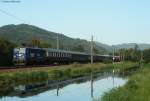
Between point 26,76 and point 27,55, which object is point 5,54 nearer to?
point 27,55

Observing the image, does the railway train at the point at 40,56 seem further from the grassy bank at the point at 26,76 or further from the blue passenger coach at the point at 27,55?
the grassy bank at the point at 26,76

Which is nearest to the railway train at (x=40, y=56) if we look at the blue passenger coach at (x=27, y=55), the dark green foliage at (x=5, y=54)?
the blue passenger coach at (x=27, y=55)

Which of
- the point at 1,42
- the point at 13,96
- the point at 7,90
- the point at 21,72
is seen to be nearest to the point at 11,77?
the point at 21,72

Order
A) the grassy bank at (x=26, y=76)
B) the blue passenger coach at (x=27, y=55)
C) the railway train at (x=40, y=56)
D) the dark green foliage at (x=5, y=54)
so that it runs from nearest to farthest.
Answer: the grassy bank at (x=26, y=76) → the blue passenger coach at (x=27, y=55) → the railway train at (x=40, y=56) → the dark green foliage at (x=5, y=54)

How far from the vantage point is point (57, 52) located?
222ft

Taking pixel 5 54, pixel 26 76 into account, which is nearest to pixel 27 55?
pixel 5 54

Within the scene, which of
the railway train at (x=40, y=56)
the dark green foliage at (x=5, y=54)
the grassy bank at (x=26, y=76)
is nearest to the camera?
the grassy bank at (x=26, y=76)

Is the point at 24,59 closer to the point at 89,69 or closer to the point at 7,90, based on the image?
the point at 89,69

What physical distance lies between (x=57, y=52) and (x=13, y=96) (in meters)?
39.0

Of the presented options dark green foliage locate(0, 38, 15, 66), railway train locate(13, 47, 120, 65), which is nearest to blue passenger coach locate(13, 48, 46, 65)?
railway train locate(13, 47, 120, 65)

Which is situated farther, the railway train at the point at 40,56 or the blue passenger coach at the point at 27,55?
the railway train at the point at 40,56

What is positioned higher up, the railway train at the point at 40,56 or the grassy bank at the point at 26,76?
the railway train at the point at 40,56

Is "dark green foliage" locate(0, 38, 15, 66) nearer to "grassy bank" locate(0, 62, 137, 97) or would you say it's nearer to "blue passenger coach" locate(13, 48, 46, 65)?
"blue passenger coach" locate(13, 48, 46, 65)

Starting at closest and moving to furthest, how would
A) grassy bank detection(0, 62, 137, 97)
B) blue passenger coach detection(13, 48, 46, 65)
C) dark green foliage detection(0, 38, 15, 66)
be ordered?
grassy bank detection(0, 62, 137, 97), blue passenger coach detection(13, 48, 46, 65), dark green foliage detection(0, 38, 15, 66)
